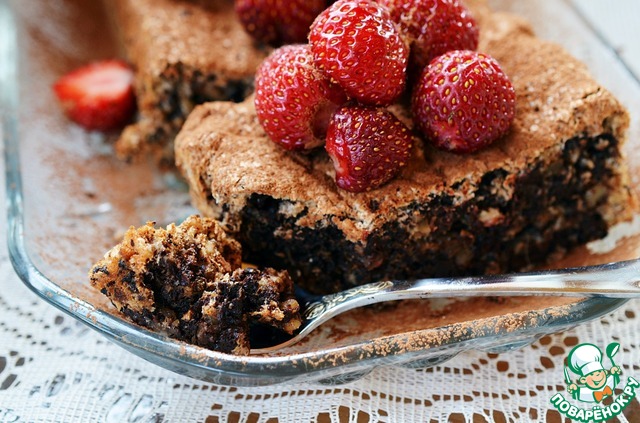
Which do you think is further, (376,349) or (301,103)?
(301,103)

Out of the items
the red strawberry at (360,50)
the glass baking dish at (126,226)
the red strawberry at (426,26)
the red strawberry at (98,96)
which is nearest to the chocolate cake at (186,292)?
the glass baking dish at (126,226)

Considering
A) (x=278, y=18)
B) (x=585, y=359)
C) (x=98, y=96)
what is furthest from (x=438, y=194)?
(x=98, y=96)

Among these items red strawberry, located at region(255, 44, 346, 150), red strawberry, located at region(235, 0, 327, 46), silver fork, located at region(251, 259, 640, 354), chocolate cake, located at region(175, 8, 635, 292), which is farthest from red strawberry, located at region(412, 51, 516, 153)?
red strawberry, located at region(235, 0, 327, 46)

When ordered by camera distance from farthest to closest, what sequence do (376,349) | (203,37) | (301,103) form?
1. (203,37)
2. (301,103)
3. (376,349)

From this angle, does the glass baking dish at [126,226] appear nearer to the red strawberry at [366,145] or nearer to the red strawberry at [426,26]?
the red strawberry at [366,145]

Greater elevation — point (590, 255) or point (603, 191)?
point (603, 191)

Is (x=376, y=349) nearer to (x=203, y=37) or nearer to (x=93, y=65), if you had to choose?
(x=203, y=37)

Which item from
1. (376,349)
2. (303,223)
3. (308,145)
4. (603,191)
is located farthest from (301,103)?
(603,191)

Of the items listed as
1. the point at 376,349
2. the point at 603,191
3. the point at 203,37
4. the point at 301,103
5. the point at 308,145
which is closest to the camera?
the point at 376,349
